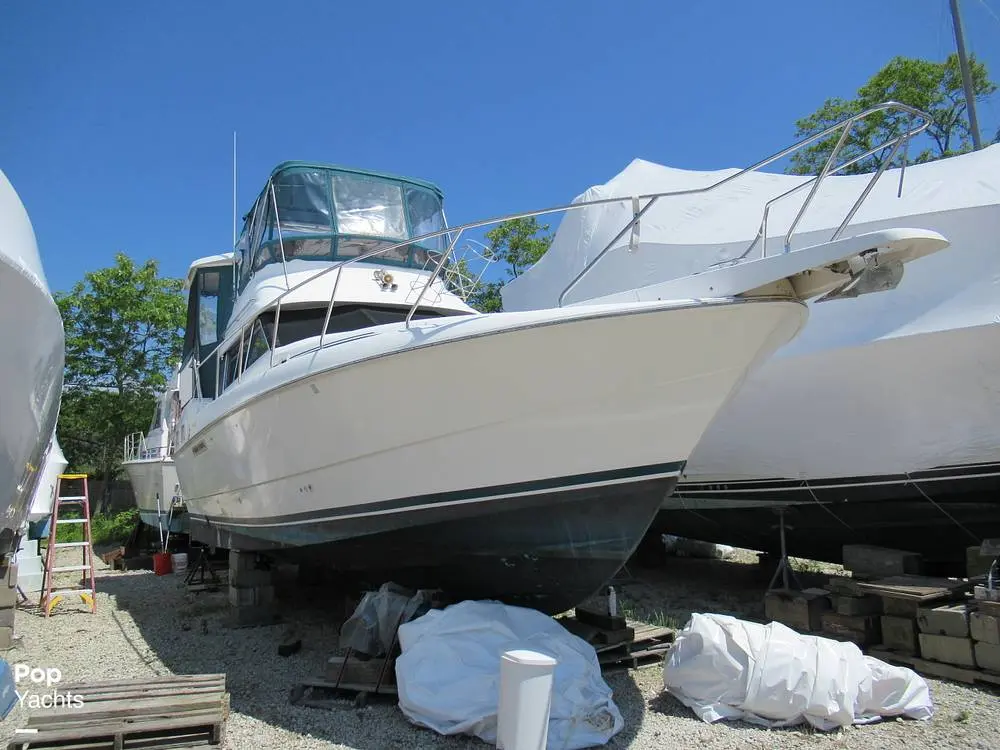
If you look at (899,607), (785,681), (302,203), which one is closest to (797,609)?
(899,607)

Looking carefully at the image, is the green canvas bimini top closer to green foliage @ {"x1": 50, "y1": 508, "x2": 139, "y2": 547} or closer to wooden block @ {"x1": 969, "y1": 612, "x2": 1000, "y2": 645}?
wooden block @ {"x1": 969, "y1": 612, "x2": 1000, "y2": 645}

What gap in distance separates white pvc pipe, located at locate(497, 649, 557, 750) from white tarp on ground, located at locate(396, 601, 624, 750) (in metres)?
0.39

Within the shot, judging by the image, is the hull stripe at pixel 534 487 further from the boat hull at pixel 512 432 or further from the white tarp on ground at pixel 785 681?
the white tarp on ground at pixel 785 681

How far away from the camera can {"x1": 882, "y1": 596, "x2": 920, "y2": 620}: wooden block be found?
507cm

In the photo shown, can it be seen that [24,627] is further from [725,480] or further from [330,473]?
[725,480]

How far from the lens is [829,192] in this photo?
850cm

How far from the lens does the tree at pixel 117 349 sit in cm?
1903

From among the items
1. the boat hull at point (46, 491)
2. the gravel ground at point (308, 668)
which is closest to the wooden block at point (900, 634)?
the gravel ground at point (308, 668)

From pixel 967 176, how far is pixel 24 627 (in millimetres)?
10261

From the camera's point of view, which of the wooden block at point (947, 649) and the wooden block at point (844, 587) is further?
the wooden block at point (844, 587)

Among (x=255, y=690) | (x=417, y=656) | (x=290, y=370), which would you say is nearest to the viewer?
(x=417, y=656)

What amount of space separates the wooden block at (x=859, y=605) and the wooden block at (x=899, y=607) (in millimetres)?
88

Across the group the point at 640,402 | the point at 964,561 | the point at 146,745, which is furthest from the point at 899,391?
the point at 146,745

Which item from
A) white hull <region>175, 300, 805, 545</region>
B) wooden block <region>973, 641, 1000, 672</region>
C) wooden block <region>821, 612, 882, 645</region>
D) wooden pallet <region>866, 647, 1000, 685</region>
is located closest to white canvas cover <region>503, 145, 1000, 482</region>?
white hull <region>175, 300, 805, 545</region>
